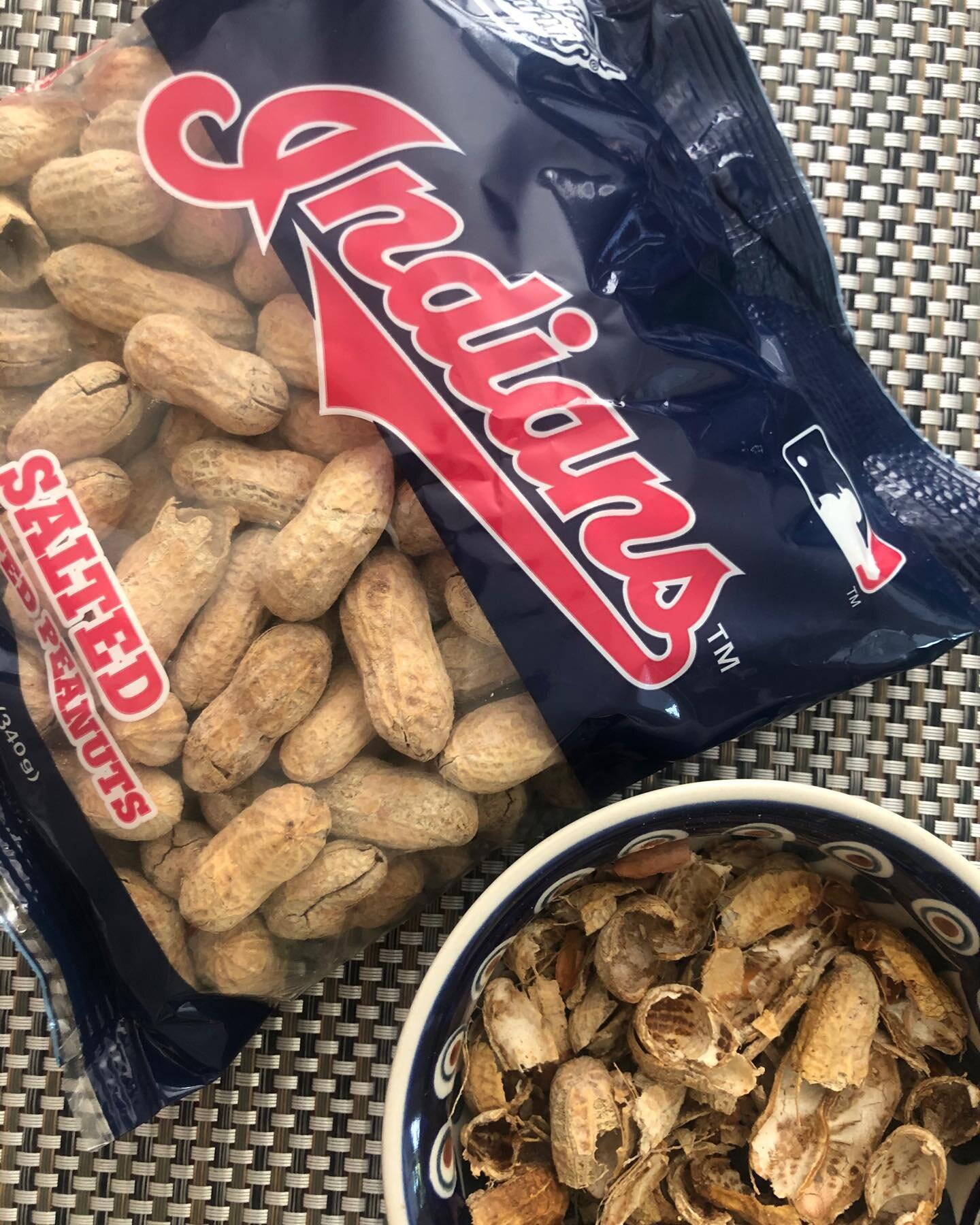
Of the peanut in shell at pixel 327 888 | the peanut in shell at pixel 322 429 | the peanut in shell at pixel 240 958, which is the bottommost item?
the peanut in shell at pixel 240 958

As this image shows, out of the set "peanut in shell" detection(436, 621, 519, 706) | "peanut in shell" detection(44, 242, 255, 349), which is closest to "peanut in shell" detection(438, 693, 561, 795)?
"peanut in shell" detection(436, 621, 519, 706)

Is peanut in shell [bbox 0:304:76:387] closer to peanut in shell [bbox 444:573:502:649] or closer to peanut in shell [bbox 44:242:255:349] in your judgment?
peanut in shell [bbox 44:242:255:349]

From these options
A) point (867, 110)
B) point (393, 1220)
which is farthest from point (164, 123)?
point (393, 1220)

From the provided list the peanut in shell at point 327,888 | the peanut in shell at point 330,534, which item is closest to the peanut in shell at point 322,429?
the peanut in shell at point 330,534

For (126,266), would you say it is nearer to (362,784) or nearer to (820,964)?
(362,784)

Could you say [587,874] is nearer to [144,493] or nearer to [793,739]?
[793,739]

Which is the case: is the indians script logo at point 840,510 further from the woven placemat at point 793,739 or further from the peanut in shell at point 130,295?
the peanut in shell at point 130,295

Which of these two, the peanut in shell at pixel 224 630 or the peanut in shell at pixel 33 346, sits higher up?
the peanut in shell at pixel 33 346
